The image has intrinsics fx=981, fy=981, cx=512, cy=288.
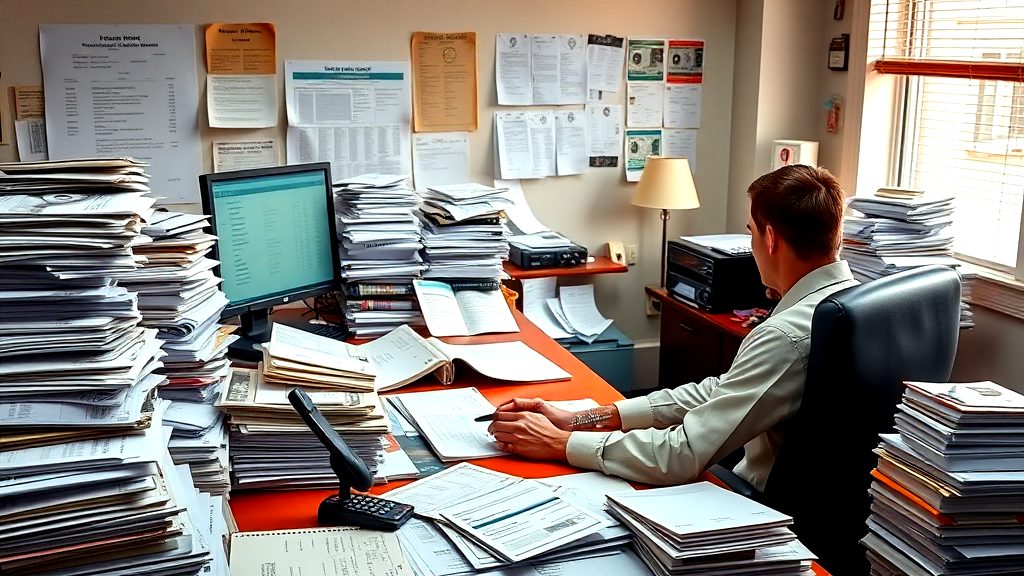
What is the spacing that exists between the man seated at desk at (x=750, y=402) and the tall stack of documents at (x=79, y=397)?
731mm

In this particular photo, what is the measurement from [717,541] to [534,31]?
2816 mm

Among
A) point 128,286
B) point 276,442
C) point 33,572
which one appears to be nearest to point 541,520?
point 276,442

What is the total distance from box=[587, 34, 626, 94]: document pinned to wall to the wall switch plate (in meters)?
0.63

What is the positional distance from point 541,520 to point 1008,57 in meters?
2.43

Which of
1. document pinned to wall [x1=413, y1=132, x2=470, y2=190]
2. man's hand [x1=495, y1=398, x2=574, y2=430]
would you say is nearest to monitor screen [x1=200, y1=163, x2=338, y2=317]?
man's hand [x1=495, y1=398, x2=574, y2=430]

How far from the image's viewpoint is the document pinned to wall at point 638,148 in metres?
4.14

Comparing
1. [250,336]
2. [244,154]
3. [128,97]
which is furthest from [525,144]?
[250,336]

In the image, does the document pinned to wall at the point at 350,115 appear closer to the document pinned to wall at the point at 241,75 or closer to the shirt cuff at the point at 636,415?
the document pinned to wall at the point at 241,75

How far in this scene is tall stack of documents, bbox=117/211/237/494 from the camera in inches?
65.8

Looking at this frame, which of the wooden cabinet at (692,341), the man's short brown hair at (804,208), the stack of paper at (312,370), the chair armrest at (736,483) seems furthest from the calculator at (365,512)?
the wooden cabinet at (692,341)

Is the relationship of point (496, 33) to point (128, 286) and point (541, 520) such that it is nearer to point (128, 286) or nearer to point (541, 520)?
point (128, 286)

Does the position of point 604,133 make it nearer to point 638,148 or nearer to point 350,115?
point 638,148

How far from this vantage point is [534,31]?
A: 12.8ft

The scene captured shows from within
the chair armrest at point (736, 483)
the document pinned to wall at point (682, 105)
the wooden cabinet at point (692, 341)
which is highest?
the document pinned to wall at point (682, 105)
